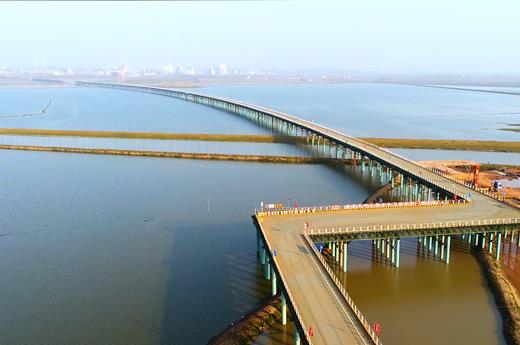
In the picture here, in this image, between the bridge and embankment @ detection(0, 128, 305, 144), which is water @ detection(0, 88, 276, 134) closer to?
embankment @ detection(0, 128, 305, 144)

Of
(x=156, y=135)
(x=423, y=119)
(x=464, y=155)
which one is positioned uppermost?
(x=423, y=119)

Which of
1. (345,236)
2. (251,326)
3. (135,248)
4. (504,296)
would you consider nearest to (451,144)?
(504,296)

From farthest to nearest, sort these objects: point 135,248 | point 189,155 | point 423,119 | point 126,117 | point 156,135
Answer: point 126,117, point 423,119, point 156,135, point 189,155, point 135,248

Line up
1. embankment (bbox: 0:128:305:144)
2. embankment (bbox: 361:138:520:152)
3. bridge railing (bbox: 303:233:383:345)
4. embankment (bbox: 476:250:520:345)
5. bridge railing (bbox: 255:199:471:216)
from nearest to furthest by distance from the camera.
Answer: bridge railing (bbox: 303:233:383:345)
embankment (bbox: 476:250:520:345)
bridge railing (bbox: 255:199:471:216)
embankment (bbox: 361:138:520:152)
embankment (bbox: 0:128:305:144)

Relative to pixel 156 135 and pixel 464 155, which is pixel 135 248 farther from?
pixel 156 135

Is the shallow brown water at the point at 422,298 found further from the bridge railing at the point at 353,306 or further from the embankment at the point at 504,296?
the bridge railing at the point at 353,306

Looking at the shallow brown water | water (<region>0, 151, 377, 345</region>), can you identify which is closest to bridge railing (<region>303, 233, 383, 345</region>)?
the shallow brown water

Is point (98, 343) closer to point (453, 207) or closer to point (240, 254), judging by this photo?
point (240, 254)
